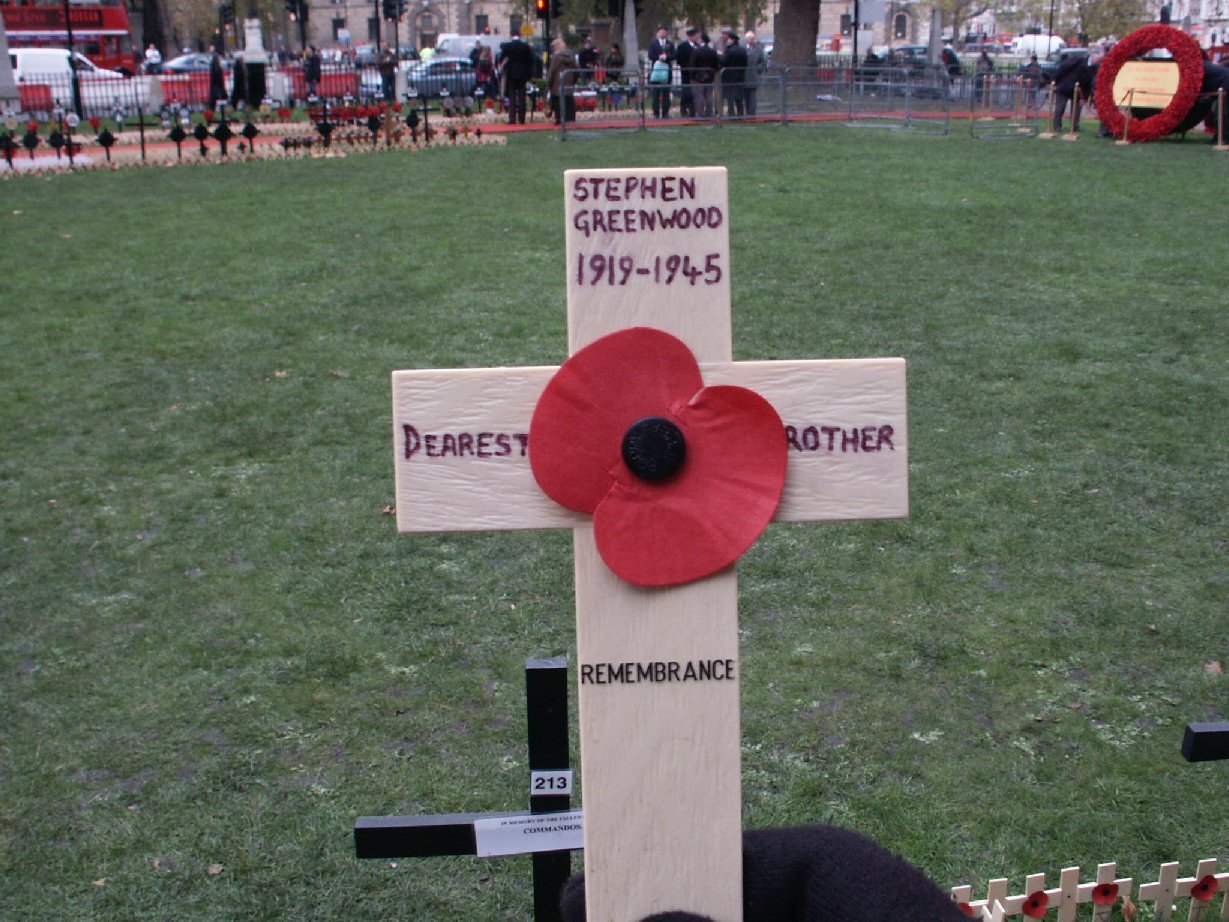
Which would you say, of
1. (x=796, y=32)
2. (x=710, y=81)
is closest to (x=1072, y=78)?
(x=710, y=81)

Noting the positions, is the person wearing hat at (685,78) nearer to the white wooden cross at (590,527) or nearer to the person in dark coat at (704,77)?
the person in dark coat at (704,77)

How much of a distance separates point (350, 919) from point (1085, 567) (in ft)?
12.4

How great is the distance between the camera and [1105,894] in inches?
134

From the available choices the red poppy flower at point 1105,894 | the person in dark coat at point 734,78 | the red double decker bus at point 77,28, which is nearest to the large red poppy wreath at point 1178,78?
the person in dark coat at point 734,78

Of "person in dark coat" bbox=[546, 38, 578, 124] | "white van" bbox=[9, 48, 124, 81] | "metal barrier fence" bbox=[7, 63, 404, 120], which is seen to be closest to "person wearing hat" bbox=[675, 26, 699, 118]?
"person in dark coat" bbox=[546, 38, 578, 124]

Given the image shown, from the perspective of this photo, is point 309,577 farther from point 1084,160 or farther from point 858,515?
point 1084,160

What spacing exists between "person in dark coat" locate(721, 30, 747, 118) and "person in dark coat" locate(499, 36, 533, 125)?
4.11 meters

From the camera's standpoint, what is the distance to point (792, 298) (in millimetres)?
11039

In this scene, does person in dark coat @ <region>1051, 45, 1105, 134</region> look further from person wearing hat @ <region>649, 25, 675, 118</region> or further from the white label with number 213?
the white label with number 213

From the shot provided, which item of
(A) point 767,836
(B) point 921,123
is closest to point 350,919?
(A) point 767,836

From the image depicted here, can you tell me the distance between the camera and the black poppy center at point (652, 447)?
1.79 metres

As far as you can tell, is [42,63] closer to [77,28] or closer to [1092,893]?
[77,28]

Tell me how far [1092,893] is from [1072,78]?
22.8 metres

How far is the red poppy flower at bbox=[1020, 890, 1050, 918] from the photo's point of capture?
329 centimetres
